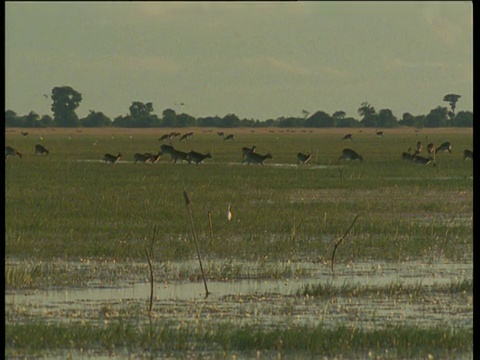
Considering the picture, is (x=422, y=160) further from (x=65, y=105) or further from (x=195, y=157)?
(x=65, y=105)

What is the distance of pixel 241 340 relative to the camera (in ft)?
26.9

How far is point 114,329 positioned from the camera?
845 centimetres

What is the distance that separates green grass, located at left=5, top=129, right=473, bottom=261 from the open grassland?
4 centimetres

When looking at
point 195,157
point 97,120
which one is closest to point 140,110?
point 97,120

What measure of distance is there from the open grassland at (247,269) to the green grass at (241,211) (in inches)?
1.6

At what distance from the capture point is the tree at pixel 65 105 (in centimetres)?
8125

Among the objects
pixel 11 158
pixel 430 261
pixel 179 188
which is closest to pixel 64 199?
pixel 179 188

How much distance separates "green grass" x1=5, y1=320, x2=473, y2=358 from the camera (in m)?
8.02

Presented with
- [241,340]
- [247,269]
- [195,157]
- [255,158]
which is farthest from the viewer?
[255,158]

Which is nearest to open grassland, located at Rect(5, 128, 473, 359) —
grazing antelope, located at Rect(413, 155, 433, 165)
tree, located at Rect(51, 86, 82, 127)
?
grazing antelope, located at Rect(413, 155, 433, 165)

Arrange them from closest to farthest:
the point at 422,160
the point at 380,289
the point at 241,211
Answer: the point at 380,289, the point at 241,211, the point at 422,160

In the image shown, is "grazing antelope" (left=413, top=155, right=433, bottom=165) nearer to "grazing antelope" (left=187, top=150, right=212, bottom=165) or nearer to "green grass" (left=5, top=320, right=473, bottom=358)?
"grazing antelope" (left=187, top=150, right=212, bottom=165)

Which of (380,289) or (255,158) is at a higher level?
(255,158)

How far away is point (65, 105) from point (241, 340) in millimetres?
78715
